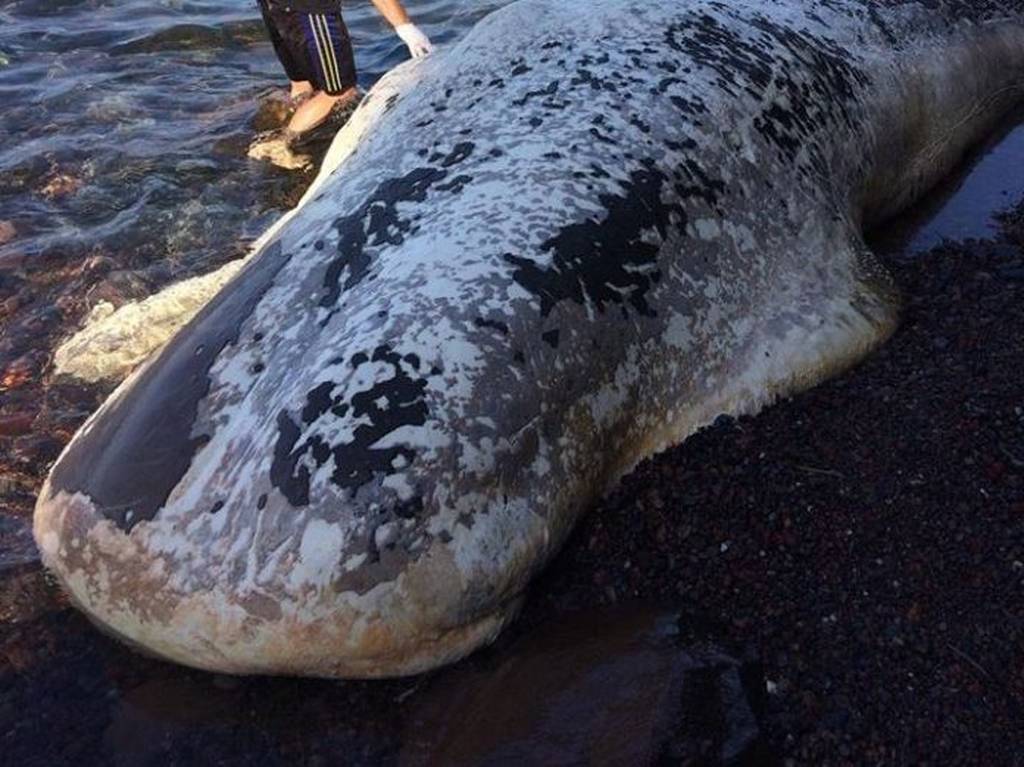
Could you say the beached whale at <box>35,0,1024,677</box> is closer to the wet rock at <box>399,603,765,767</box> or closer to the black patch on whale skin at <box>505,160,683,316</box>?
the black patch on whale skin at <box>505,160,683,316</box>

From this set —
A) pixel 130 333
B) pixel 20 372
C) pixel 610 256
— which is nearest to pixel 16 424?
pixel 20 372

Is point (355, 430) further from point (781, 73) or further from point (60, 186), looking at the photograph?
point (60, 186)

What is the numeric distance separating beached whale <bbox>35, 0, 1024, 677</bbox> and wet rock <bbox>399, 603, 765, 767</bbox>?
133 millimetres

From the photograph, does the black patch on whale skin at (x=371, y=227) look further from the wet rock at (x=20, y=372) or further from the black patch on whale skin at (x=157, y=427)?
the wet rock at (x=20, y=372)

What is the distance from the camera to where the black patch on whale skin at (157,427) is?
8.89 ft

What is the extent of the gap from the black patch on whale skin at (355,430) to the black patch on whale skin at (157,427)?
0.27 metres

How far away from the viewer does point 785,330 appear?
335 cm

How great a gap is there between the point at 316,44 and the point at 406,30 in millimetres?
962

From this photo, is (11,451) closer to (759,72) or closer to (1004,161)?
(759,72)

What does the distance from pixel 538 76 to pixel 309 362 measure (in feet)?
4.86

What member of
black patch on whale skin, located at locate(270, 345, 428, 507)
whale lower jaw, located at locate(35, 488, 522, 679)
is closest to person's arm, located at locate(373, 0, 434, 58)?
black patch on whale skin, located at locate(270, 345, 428, 507)

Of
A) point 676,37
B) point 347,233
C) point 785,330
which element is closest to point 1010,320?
point 785,330

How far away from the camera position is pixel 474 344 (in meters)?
2.74

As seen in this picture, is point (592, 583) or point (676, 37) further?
point (676, 37)
